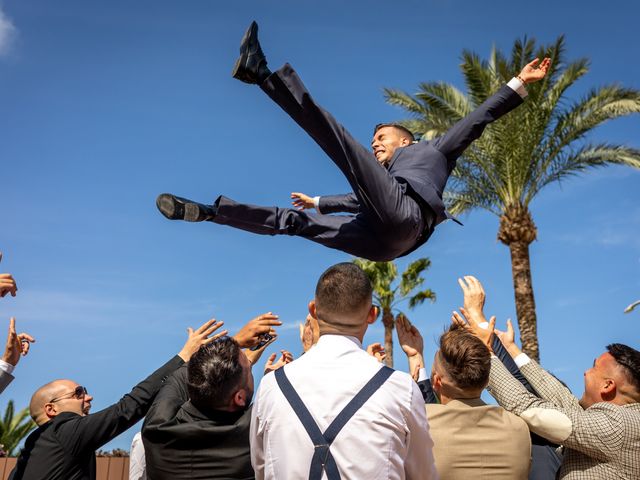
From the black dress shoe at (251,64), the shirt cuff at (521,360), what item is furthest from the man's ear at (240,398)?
the black dress shoe at (251,64)

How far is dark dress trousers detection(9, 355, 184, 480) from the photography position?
380 centimetres

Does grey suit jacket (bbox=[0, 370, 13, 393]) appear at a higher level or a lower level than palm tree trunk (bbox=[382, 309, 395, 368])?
lower

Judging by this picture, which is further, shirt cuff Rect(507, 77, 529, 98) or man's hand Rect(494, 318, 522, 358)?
shirt cuff Rect(507, 77, 529, 98)

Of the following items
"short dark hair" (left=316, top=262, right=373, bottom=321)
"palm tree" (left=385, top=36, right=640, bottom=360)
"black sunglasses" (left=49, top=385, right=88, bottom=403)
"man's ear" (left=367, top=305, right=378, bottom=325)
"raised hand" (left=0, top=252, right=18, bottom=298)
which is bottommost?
"black sunglasses" (left=49, top=385, right=88, bottom=403)

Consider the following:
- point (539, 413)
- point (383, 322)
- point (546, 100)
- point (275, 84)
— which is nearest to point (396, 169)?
point (275, 84)

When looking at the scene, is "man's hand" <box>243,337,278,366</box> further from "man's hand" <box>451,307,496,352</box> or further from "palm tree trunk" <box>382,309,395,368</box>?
"palm tree trunk" <box>382,309,395,368</box>

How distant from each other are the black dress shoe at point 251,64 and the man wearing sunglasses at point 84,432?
1646 millimetres

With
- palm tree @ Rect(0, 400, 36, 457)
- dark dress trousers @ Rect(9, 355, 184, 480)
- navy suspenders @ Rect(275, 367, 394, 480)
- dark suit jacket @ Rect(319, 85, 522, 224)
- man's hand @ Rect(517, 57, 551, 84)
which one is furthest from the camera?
palm tree @ Rect(0, 400, 36, 457)

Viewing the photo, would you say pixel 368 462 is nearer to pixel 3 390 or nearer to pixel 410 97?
pixel 3 390

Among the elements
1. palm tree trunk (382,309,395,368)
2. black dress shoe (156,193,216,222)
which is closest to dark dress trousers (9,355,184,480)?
black dress shoe (156,193,216,222)

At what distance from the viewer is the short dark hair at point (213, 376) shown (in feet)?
10.8

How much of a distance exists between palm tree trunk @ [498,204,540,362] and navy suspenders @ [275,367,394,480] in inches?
593

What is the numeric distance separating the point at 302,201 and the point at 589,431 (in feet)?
12.4

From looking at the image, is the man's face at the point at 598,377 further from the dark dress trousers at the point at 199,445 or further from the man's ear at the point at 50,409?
the man's ear at the point at 50,409
